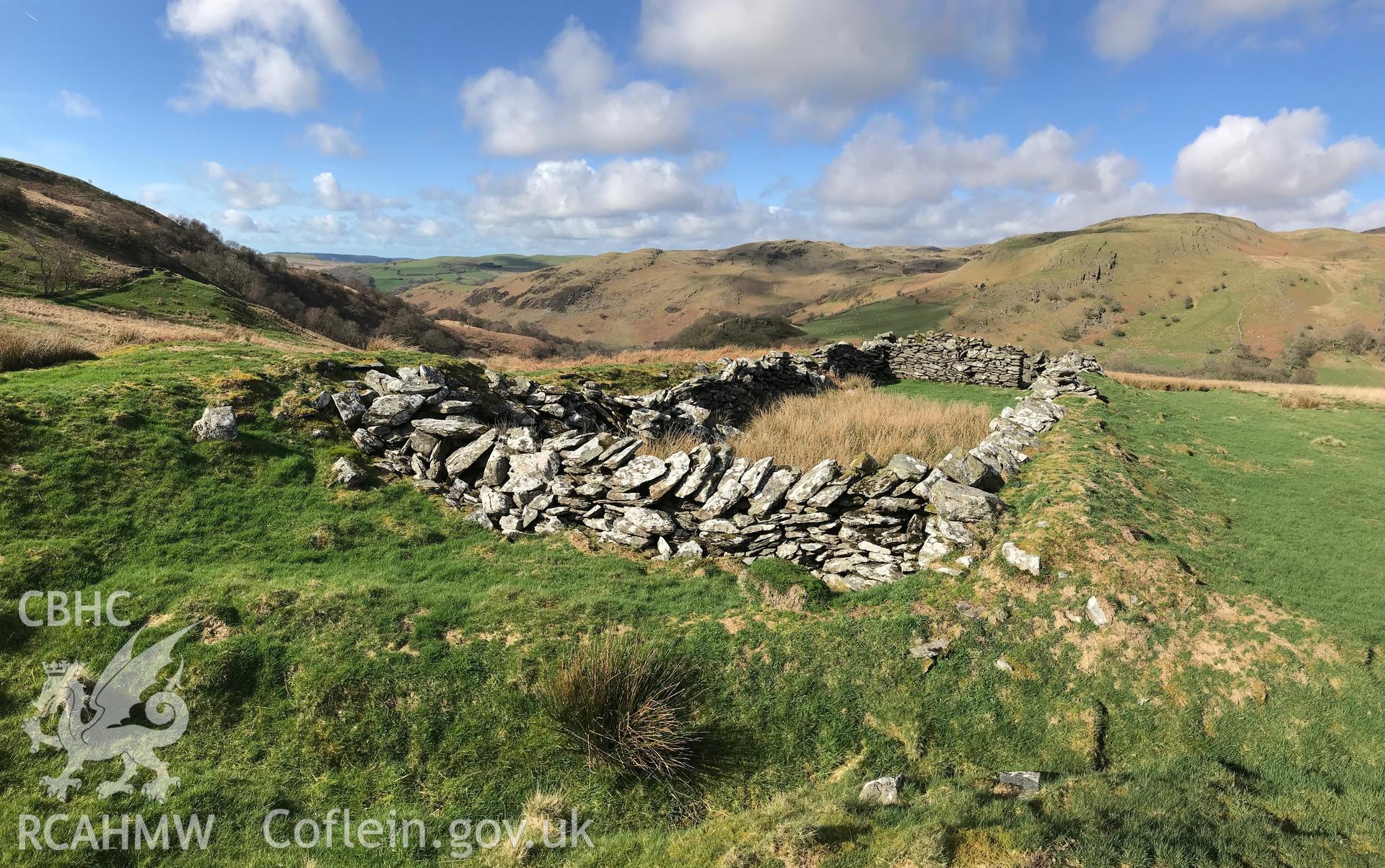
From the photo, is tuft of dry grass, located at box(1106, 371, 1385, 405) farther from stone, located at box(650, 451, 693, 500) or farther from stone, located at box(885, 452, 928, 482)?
stone, located at box(650, 451, 693, 500)

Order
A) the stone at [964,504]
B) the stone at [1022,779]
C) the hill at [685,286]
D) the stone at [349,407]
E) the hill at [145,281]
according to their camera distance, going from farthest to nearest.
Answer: the hill at [685,286]
the hill at [145,281]
the stone at [349,407]
the stone at [964,504]
the stone at [1022,779]

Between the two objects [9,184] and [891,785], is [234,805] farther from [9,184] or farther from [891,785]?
[9,184]

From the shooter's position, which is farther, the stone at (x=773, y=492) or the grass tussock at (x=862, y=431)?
the grass tussock at (x=862, y=431)

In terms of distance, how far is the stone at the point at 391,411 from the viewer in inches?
438

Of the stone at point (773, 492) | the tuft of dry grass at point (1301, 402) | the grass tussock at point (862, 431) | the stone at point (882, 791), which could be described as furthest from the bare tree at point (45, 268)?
the tuft of dry grass at point (1301, 402)

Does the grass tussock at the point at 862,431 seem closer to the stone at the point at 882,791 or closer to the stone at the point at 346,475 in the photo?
the stone at the point at 882,791

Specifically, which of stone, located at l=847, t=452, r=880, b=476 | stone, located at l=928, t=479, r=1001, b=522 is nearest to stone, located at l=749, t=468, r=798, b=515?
stone, located at l=847, t=452, r=880, b=476

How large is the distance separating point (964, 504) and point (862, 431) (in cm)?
423

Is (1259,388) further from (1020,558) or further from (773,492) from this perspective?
(773,492)

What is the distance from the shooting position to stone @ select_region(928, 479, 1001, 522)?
859cm

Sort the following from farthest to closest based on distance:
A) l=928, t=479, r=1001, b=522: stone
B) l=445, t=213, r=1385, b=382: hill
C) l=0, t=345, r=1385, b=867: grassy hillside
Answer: l=445, t=213, r=1385, b=382: hill
l=928, t=479, r=1001, b=522: stone
l=0, t=345, r=1385, b=867: grassy hillside

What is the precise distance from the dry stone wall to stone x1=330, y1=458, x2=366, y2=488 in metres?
0.02

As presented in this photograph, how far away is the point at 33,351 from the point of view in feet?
37.5

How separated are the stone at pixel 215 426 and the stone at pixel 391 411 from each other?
208 cm
